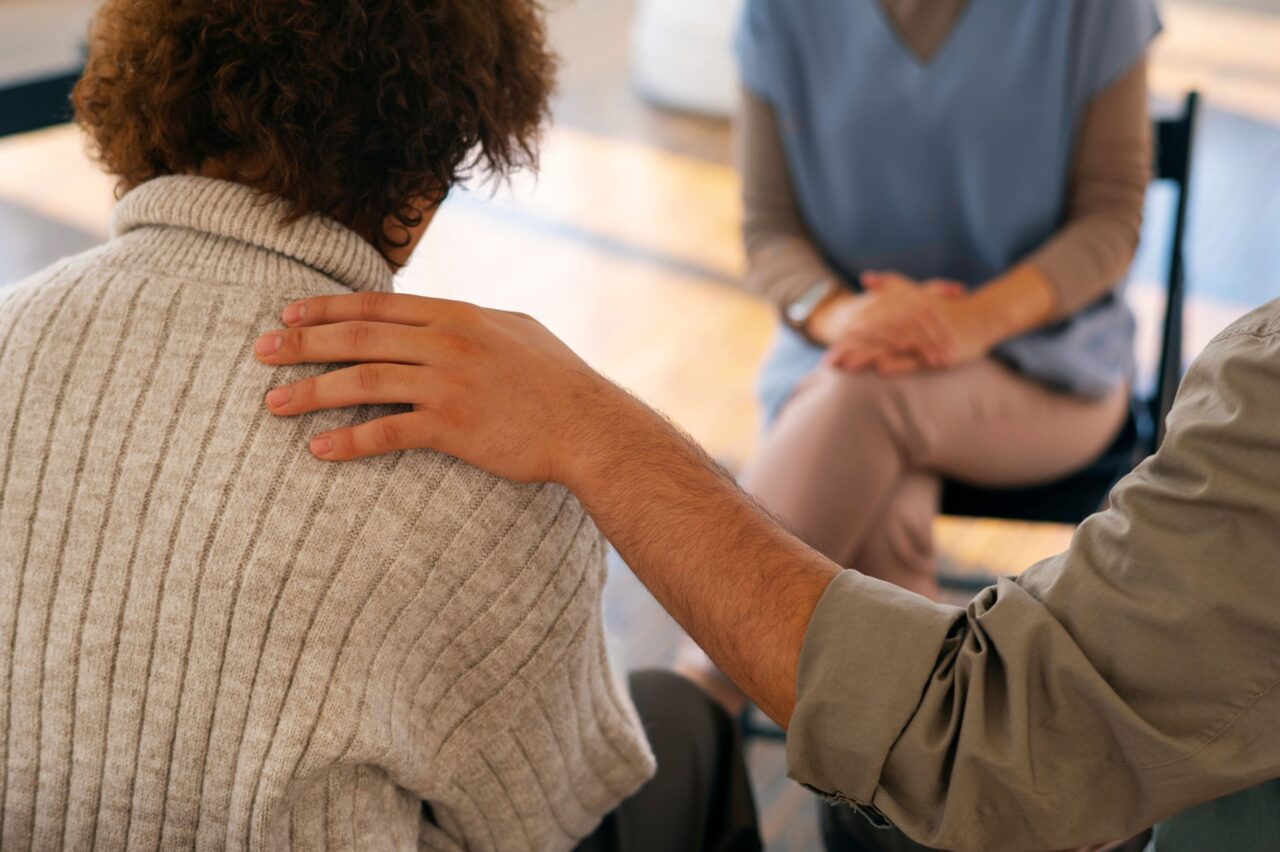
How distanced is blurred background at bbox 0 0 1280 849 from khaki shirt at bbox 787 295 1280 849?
1.10 metres

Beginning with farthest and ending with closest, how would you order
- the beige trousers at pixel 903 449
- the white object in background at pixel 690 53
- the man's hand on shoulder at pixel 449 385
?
the white object in background at pixel 690 53 → the beige trousers at pixel 903 449 → the man's hand on shoulder at pixel 449 385

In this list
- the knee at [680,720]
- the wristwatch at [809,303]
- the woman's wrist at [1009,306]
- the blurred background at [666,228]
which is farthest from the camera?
the blurred background at [666,228]

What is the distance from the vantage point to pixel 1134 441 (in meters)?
1.91

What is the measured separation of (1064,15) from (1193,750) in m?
1.26

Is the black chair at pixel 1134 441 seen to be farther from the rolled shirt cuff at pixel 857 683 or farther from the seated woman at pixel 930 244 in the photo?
Answer: the rolled shirt cuff at pixel 857 683

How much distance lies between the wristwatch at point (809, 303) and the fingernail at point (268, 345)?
111 cm

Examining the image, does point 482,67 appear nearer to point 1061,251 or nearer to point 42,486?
point 42,486

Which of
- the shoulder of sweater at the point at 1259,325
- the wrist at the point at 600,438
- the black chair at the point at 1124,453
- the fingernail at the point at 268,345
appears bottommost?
the black chair at the point at 1124,453

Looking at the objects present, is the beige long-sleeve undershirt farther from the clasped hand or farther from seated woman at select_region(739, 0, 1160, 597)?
the clasped hand

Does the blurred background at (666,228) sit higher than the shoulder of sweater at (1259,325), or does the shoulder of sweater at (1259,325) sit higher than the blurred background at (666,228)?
the shoulder of sweater at (1259,325)

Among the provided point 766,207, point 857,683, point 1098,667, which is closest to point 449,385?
point 857,683

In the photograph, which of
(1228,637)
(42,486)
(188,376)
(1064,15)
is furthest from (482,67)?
(1064,15)

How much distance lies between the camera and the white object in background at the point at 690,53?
469 cm

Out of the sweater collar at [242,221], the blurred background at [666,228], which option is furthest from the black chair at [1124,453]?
the sweater collar at [242,221]
